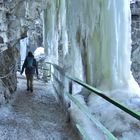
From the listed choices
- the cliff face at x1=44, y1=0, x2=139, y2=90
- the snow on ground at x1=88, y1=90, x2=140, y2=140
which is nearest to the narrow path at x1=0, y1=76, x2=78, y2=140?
the snow on ground at x1=88, y1=90, x2=140, y2=140

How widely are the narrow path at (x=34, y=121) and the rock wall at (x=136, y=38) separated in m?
3.02

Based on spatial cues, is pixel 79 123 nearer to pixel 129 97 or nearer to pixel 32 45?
pixel 129 97

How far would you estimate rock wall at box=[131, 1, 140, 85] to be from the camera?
11781mm

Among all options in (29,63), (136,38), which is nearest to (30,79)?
(29,63)

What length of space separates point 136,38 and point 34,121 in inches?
231

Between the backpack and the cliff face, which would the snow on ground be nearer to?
the cliff face

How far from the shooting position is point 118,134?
160 inches

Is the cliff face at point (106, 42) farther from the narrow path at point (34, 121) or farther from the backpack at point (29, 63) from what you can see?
the backpack at point (29, 63)

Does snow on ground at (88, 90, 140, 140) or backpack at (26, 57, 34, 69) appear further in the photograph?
backpack at (26, 57, 34, 69)

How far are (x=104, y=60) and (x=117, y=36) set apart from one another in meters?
0.42

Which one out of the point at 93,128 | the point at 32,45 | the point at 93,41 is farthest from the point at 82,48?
the point at 32,45

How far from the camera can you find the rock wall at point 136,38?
464 inches

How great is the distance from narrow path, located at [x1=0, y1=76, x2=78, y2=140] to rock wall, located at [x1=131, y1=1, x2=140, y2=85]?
3.02 m

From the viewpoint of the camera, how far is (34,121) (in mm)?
7102
